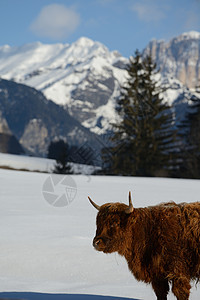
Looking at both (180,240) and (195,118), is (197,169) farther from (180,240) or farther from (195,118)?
(180,240)

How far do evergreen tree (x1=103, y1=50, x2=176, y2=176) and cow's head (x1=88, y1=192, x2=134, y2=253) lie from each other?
23.4 m

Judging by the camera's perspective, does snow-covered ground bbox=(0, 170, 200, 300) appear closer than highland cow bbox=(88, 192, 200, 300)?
No

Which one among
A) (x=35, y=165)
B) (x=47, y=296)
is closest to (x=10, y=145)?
(x=35, y=165)

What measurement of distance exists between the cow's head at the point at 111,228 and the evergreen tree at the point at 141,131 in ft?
76.6

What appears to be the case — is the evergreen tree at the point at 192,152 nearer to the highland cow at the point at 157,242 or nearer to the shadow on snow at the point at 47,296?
the shadow on snow at the point at 47,296

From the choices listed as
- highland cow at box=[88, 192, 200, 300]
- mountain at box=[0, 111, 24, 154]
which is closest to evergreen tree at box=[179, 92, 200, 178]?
highland cow at box=[88, 192, 200, 300]

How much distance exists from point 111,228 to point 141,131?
25.9m

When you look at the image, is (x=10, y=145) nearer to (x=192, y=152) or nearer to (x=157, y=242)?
(x=192, y=152)

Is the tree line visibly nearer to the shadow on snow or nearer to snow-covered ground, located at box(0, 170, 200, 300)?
snow-covered ground, located at box(0, 170, 200, 300)

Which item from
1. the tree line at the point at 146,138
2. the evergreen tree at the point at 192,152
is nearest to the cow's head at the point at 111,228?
the tree line at the point at 146,138

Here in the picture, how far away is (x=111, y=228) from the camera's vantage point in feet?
9.68

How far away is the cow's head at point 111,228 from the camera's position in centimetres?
293

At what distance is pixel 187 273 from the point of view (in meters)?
2.96

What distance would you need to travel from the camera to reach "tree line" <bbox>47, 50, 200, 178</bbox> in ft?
88.4
